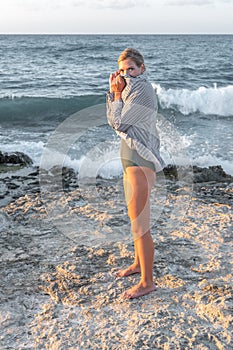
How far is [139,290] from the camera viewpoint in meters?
3.04

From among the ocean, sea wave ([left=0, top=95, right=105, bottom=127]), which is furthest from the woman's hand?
sea wave ([left=0, top=95, right=105, bottom=127])

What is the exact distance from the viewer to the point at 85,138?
9516mm

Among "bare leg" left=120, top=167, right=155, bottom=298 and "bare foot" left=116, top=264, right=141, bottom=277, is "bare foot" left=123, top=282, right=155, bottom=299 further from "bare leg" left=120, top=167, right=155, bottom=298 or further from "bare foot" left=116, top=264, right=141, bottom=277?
"bare foot" left=116, top=264, right=141, bottom=277

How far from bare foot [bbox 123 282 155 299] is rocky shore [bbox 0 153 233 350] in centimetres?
4

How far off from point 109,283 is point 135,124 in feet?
4.36

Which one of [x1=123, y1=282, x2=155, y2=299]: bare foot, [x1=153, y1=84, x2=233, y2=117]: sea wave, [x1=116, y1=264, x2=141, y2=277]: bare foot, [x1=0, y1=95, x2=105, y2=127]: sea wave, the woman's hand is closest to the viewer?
the woman's hand

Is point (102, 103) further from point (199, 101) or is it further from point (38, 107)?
point (199, 101)

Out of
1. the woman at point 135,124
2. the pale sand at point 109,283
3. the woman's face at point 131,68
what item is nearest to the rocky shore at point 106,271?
the pale sand at point 109,283

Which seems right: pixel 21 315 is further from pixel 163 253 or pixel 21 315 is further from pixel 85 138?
pixel 85 138

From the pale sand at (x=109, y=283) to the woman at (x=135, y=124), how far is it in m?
0.54

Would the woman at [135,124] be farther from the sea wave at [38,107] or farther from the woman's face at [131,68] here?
the sea wave at [38,107]

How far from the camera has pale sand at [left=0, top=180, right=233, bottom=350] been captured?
8.67ft

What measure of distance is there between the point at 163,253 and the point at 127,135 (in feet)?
4.60

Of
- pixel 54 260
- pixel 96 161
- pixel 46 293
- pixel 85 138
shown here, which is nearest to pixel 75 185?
pixel 96 161
